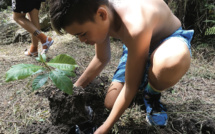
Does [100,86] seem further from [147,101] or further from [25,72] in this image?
[25,72]

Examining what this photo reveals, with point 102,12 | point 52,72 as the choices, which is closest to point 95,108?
point 52,72

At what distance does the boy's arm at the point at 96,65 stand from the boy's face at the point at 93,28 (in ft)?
1.49

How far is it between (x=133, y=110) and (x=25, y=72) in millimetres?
982

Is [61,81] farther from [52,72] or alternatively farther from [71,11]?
[71,11]

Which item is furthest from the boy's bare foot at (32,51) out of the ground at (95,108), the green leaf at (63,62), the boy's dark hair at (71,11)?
the green leaf at (63,62)

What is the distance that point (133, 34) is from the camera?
1.13 metres

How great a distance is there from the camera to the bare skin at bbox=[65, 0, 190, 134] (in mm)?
1132

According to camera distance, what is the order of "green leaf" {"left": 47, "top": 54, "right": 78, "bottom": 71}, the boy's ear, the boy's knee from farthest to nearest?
the boy's knee < the boy's ear < "green leaf" {"left": 47, "top": 54, "right": 78, "bottom": 71}

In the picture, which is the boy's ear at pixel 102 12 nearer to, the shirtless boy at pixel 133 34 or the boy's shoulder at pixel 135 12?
the shirtless boy at pixel 133 34

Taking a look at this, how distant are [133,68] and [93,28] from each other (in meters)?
0.35

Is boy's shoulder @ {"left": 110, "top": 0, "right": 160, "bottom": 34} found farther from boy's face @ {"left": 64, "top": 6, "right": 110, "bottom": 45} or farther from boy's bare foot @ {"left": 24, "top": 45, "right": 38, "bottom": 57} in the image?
boy's bare foot @ {"left": 24, "top": 45, "right": 38, "bottom": 57}

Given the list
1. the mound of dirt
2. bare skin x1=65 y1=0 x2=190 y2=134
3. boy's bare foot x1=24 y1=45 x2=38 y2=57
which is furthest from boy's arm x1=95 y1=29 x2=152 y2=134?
boy's bare foot x1=24 y1=45 x2=38 y2=57

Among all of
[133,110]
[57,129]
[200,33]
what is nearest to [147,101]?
[133,110]

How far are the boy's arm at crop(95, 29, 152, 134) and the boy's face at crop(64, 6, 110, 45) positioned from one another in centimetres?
19
